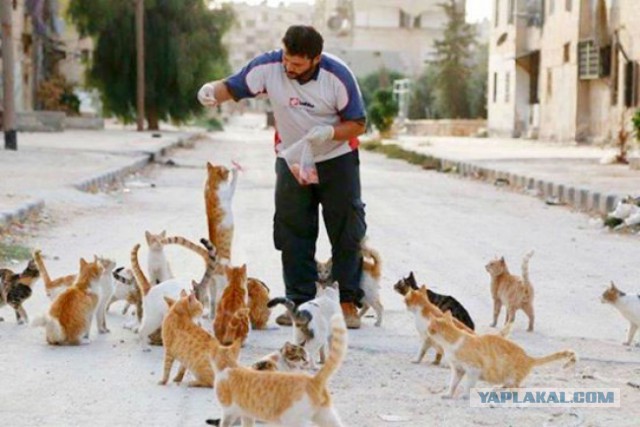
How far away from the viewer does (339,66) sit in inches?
305

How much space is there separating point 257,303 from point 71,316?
3.75 ft

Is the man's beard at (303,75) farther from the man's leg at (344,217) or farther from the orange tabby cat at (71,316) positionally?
the orange tabby cat at (71,316)

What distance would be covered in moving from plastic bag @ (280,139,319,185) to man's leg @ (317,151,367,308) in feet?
0.40

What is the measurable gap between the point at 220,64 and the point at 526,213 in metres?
37.7

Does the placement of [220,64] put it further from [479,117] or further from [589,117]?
[479,117]

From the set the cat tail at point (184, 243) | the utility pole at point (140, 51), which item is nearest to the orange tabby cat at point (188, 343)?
the cat tail at point (184, 243)

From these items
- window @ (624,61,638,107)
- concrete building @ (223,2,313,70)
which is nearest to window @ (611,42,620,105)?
window @ (624,61,638,107)

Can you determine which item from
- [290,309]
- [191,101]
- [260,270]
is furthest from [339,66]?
[191,101]

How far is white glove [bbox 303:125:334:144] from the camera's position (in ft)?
25.0

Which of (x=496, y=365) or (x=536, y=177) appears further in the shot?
(x=536, y=177)

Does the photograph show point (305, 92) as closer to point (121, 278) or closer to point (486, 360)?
point (121, 278)

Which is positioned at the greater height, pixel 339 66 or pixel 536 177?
pixel 339 66

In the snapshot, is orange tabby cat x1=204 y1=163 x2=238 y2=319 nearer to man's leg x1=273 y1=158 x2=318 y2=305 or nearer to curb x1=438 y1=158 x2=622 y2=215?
man's leg x1=273 y1=158 x2=318 y2=305

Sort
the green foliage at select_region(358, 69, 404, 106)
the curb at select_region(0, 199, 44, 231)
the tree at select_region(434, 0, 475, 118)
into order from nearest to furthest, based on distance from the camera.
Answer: the curb at select_region(0, 199, 44, 231) < the tree at select_region(434, 0, 475, 118) < the green foliage at select_region(358, 69, 404, 106)
